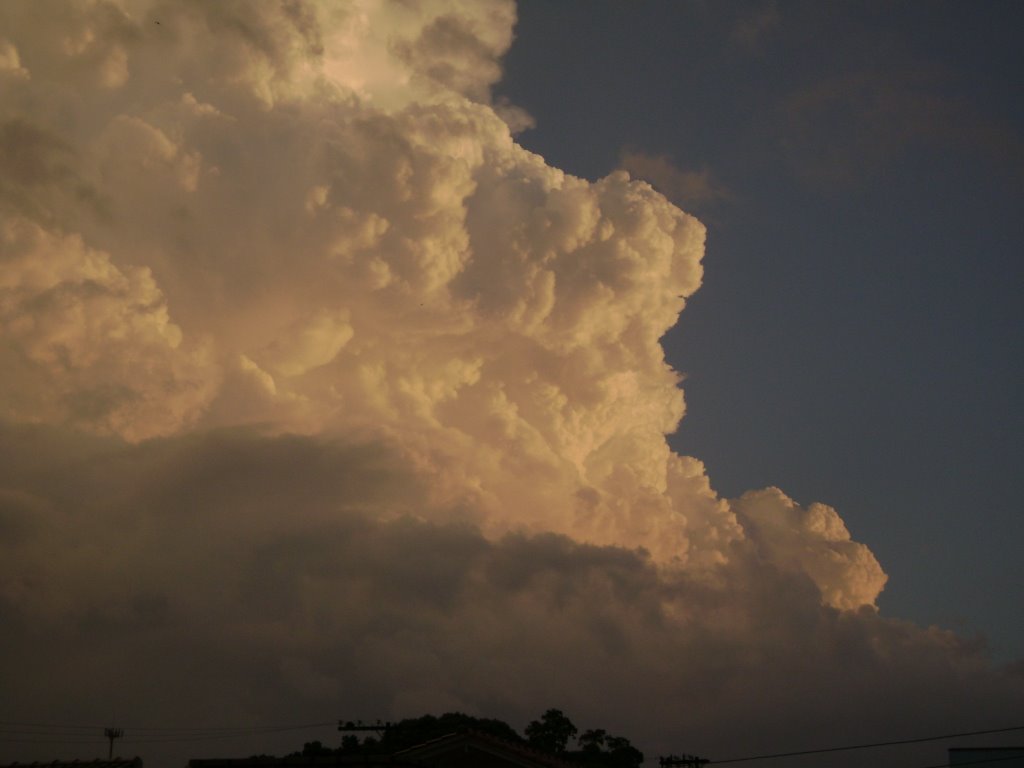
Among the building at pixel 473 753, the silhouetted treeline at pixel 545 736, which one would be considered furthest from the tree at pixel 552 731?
the building at pixel 473 753

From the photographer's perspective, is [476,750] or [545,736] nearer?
[476,750]

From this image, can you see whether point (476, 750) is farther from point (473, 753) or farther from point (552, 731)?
point (552, 731)

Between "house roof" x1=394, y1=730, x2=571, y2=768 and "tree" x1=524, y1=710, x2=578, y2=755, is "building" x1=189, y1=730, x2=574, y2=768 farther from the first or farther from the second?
"tree" x1=524, y1=710, x2=578, y2=755

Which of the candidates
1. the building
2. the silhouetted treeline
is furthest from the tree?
the building

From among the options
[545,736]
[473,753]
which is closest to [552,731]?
[545,736]

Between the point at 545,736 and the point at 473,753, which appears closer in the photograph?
the point at 473,753

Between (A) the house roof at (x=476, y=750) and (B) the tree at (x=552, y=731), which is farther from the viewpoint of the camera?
(B) the tree at (x=552, y=731)

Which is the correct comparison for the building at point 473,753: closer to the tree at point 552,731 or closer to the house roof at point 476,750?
the house roof at point 476,750

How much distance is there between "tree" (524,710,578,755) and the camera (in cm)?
11131

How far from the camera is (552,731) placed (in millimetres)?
113250

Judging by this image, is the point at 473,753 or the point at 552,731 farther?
the point at 552,731

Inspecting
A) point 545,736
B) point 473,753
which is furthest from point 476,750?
point 545,736

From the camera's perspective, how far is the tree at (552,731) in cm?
11131

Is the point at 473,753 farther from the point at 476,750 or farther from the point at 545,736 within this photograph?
the point at 545,736
